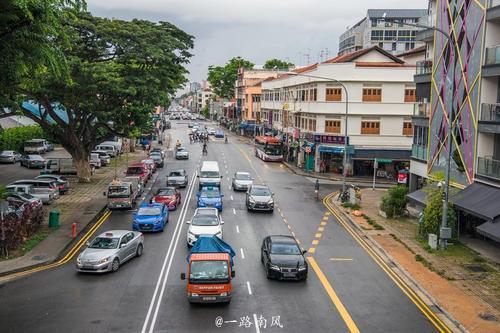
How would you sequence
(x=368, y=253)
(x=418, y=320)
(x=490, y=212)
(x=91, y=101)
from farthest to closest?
(x=91, y=101) → (x=368, y=253) → (x=490, y=212) → (x=418, y=320)

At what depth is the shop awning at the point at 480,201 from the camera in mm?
25691

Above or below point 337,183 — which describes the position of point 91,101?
above

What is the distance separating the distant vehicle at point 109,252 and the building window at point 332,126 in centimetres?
3783

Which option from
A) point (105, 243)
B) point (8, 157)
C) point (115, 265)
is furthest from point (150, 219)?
point (8, 157)

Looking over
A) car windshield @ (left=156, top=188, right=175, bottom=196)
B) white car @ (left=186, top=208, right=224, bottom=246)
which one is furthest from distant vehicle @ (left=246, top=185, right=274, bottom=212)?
white car @ (left=186, top=208, right=224, bottom=246)

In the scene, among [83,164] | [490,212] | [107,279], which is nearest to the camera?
[107,279]

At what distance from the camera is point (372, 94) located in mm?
59188

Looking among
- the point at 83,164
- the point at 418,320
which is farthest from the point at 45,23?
the point at 83,164

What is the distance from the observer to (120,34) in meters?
43.9

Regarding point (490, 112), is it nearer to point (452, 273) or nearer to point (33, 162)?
point (452, 273)

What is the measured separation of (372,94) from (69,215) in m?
35.8

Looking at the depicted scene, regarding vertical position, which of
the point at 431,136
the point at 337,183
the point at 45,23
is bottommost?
the point at 337,183

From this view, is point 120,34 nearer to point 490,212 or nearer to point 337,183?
point 337,183

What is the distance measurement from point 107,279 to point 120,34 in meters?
26.5
